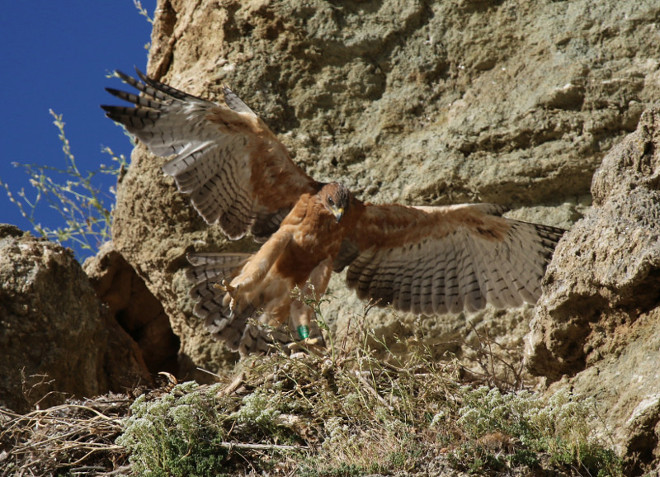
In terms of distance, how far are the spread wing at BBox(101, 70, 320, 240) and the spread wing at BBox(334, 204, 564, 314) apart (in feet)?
2.29

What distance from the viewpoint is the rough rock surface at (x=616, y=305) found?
4074 millimetres

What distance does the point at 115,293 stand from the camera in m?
7.91

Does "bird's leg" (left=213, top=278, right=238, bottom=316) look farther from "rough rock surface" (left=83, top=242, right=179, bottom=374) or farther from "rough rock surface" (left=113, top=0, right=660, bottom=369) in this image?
"rough rock surface" (left=83, top=242, right=179, bottom=374)

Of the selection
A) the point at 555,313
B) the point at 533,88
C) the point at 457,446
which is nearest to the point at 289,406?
the point at 457,446

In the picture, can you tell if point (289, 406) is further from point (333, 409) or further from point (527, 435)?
point (527, 435)

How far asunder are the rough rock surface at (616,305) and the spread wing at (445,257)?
1762 millimetres

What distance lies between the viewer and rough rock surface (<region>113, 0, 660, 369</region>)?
6793 mm

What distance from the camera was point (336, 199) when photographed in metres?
6.23

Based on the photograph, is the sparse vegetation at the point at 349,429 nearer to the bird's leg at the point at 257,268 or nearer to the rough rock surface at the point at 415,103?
the bird's leg at the point at 257,268

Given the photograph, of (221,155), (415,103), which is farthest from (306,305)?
(415,103)

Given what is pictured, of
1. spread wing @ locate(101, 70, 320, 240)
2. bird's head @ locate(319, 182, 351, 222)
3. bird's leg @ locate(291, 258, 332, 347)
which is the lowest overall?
bird's leg @ locate(291, 258, 332, 347)

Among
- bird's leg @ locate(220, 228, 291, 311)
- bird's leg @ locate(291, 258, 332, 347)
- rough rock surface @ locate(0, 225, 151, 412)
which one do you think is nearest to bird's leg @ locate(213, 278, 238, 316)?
bird's leg @ locate(220, 228, 291, 311)

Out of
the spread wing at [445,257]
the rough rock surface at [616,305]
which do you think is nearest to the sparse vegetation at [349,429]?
the rough rock surface at [616,305]

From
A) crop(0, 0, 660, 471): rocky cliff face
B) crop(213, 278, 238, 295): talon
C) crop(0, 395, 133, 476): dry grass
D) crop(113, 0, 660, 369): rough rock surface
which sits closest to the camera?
crop(0, 395, 133, 476): dry grass
